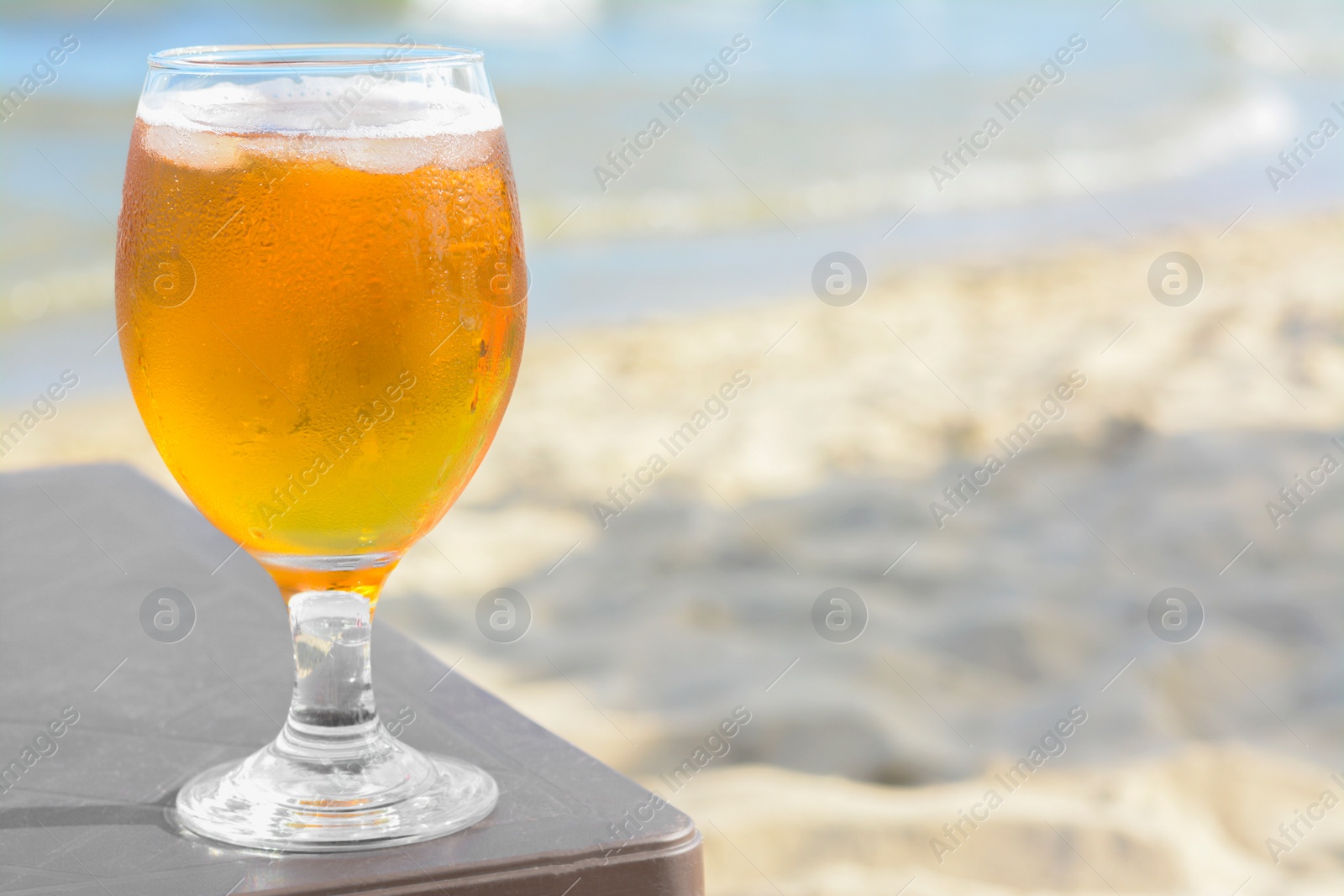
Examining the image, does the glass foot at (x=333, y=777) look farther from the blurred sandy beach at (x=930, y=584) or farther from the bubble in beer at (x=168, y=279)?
the blurred sandy beach at (x=930, y=584)

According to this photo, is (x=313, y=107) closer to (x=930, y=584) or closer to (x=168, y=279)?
(x=168, y=279)

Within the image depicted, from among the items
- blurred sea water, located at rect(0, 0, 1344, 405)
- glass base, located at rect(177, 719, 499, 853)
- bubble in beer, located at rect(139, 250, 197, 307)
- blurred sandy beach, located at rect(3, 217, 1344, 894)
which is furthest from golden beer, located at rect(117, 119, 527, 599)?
blurred sea water, located at rect(0, 0, 1344, 405)

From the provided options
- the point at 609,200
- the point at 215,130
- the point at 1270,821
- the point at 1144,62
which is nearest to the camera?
the point at 215,130

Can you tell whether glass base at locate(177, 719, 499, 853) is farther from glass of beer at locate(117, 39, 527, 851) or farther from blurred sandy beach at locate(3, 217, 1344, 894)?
blurred sandy beach at locate(3, 217, 1344, 894)

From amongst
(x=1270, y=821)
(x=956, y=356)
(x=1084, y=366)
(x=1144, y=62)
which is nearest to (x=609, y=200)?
(x=956, y=356)

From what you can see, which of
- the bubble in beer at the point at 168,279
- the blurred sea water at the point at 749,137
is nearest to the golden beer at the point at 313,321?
the bubble in beer at the point at 168,279

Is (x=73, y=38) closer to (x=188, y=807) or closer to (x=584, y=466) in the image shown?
(x=584, y=466)
